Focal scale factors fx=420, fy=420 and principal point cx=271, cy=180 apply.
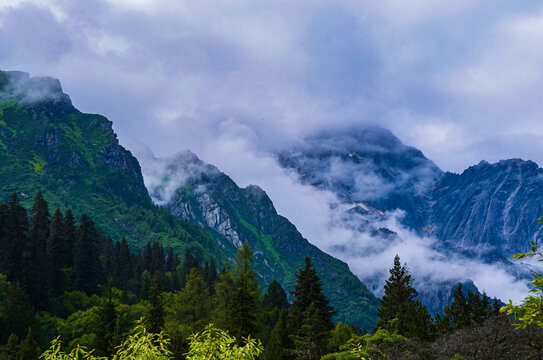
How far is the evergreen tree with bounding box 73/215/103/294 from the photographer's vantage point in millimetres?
83312

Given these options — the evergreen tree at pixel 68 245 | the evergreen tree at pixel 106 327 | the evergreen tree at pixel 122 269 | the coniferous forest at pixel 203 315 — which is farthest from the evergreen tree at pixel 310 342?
the evergreen tree at pixel 122 269

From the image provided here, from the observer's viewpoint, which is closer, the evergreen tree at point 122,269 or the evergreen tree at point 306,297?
the evergreen tree at point 306,297

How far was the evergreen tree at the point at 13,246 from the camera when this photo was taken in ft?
237

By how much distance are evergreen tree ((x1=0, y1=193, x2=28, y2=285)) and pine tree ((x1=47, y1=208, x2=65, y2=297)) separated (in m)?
5.97

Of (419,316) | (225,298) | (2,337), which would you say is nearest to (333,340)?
(419,316)

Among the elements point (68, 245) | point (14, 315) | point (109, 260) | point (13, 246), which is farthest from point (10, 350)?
point (109, 260)

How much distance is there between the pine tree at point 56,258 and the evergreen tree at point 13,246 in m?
5.97

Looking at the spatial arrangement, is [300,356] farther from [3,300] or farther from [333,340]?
[3,300]

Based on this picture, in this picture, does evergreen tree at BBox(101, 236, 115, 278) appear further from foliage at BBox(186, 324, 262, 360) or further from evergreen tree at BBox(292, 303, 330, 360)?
foliage at BBox(186, 324, 262, 360)

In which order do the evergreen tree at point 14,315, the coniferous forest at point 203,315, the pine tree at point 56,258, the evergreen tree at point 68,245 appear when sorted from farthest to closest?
the evergreen tree at point 68,245, the pine tree at point 56,258, the evergreen tree at point 14,315, the coniferous forest at point 203,315

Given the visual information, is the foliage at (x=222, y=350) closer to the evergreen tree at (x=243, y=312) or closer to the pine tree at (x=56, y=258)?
the evergreen tree at (x=243, y=312)

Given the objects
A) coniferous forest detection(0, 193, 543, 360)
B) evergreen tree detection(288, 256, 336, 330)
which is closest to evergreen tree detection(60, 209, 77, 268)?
coniferous forest detection(0, 193, 543, 360)

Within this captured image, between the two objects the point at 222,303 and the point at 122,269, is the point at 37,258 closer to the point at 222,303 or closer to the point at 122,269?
the point at 122,269

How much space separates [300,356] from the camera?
3609 cm
